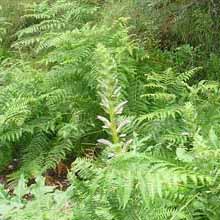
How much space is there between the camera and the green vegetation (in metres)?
2.90

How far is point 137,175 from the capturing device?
103 inches

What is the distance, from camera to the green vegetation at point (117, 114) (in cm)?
290

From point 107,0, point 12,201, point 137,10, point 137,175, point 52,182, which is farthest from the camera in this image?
point 107,0

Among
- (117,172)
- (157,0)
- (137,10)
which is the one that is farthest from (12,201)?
(137,10)

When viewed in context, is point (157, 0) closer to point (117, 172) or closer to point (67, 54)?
point (67, 54)

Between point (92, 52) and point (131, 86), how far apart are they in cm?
57

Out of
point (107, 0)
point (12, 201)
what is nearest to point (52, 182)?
point (12, 201)

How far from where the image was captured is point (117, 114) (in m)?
3.34

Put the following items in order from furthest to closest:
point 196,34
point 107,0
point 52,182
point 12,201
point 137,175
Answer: point 107,0 < point 196,34 < point 52,182 < point 12,201 < point 137,175

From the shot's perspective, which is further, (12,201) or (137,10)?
(137,10)

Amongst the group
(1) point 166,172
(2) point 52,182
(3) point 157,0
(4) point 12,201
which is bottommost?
(2) point 52,182

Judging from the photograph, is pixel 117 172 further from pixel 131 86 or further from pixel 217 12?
pixel 217 12

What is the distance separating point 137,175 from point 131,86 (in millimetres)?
2722

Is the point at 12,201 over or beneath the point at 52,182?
over
